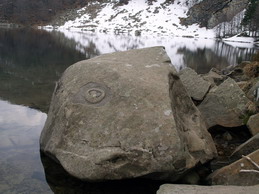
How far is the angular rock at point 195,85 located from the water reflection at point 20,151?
5407 mm

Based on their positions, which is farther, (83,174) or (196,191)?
(83,174)

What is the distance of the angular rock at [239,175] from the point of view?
17.8 feet

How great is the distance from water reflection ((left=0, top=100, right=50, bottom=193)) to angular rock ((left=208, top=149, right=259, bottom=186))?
3.53 metres

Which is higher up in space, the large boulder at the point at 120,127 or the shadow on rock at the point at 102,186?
the large boulder at the point at 120,127

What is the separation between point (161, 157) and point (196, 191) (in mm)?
1101

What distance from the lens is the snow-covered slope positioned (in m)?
127

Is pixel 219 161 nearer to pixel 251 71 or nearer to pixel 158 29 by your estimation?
pixel 251 71

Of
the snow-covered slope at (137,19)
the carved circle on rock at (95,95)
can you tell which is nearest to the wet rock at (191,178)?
the carved circle on rock at (95,95)

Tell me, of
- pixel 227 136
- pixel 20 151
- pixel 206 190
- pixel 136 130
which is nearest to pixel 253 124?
pixel 227 136

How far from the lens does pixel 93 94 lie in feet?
21.9

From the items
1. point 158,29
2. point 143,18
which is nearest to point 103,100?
point 158,29

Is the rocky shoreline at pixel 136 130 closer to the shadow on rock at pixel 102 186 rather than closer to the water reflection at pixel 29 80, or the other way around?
the shadow on rock at pixel 102 186

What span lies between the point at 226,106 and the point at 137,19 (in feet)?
460

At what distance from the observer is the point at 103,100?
6504mm
